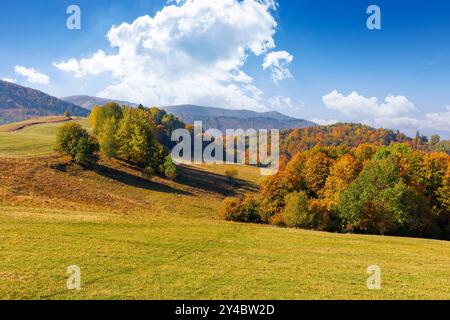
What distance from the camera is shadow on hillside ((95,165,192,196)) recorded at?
88188mm

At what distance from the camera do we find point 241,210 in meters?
66.2

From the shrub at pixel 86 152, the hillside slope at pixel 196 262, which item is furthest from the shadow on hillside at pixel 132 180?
the hillside slope at pixel 196 262

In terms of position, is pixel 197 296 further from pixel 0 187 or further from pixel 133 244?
pixel 0 187

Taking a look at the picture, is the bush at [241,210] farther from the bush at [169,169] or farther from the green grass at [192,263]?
the bush at [169,169]

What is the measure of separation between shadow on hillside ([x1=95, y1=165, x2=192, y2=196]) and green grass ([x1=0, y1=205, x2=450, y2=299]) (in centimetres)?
5122

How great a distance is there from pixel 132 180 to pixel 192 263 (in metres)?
71.9

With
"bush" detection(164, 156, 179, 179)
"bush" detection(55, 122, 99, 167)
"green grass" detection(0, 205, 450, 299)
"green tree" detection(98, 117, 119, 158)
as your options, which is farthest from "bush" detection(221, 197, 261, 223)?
"green tree" detection(98, 117, 119, 158)

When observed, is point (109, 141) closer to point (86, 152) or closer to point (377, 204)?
point (86, 152)

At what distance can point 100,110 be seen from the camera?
130875 mm

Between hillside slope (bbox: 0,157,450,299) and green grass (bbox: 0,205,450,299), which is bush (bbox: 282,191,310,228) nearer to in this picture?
hillside slope (bbox: 0,157,450,299)

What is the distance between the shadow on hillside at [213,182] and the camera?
357 ft

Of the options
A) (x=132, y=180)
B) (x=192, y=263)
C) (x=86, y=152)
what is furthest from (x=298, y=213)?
(x=86, y=152)

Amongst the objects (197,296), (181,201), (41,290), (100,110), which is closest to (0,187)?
(181,201)

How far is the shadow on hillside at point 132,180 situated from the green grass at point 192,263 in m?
51.2
